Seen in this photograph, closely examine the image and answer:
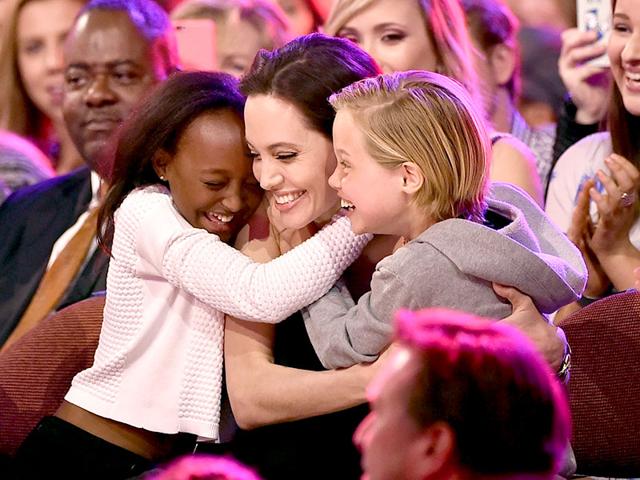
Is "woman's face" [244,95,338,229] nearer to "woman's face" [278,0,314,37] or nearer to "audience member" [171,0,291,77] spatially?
"audience member" [171,0,291,77]

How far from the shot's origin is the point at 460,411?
1.19 metres

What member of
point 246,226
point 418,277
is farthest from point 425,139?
point 246,226

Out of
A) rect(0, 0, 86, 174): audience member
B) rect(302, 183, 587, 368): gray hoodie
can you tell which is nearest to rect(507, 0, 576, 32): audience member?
rect(0, 0, 86, 174): audience member

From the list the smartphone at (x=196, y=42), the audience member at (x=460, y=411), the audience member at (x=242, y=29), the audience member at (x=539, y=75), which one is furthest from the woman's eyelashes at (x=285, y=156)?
the audience member at (x=539, y=75)

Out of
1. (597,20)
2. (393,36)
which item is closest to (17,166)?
(393,36)

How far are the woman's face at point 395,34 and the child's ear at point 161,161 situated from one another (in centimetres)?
93

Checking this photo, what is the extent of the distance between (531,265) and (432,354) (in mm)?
685

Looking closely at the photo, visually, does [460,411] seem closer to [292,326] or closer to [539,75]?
[292,326]

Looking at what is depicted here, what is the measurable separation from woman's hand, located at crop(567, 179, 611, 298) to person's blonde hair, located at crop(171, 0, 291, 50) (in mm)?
1151

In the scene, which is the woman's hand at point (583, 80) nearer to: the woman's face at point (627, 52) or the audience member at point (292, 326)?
the woman's face at point (627, 52)

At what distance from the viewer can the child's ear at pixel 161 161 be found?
85.7 inches

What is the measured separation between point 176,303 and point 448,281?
1.77ft

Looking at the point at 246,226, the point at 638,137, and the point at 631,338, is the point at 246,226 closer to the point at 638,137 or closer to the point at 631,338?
the point at 631,338

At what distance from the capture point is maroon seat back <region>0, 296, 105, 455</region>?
7.69 feet
